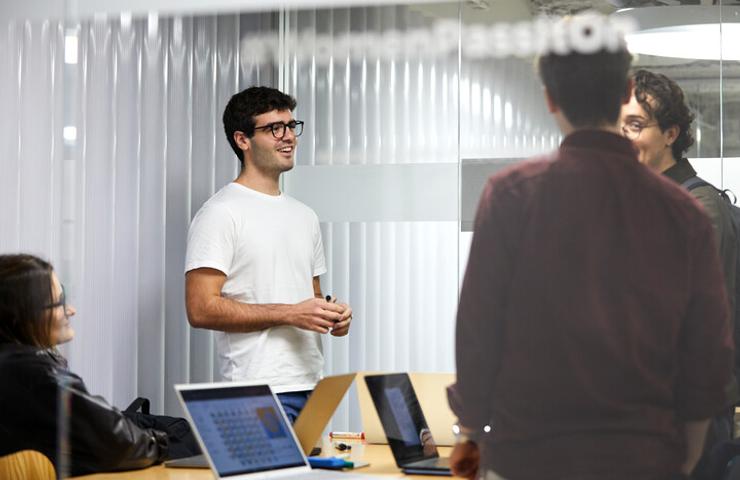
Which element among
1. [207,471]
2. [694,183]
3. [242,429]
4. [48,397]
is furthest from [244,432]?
[48,397]

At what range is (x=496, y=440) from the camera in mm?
1832

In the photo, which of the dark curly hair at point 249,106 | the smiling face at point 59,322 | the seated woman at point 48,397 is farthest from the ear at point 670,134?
the smiling face at point 59,322

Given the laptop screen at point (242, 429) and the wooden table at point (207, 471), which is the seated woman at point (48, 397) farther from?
the laptop screen at point (242, 429)

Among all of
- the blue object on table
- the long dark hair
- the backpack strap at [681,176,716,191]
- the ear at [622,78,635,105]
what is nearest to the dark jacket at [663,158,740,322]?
the backpack strap at [681,176,716,191]

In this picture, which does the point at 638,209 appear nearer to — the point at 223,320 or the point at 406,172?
the point at 406,172

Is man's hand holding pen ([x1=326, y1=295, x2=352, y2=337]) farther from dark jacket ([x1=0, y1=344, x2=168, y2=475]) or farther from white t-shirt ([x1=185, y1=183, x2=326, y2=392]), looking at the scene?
dark jacket ([x1=0, y1=344, x2=168, y2=475])

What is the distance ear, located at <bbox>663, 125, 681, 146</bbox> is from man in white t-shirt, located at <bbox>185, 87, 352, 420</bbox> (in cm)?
64

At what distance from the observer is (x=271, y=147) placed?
233 centimetres

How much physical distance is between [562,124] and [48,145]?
2393 millimetres

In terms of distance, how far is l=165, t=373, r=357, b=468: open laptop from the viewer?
2057 mm

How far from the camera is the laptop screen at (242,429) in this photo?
1.98m

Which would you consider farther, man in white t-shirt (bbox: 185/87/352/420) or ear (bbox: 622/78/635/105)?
man in white t-shirt (bbox: 185/87/352/420)

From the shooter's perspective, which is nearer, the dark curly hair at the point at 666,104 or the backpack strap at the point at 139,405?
the dark curly hair at the point at 666,104

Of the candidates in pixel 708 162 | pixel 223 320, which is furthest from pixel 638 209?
pixel 223 320
